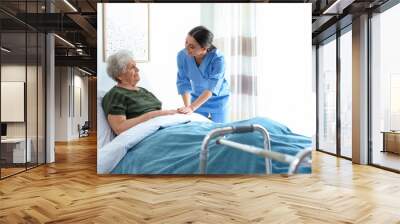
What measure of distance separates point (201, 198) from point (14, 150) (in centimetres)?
354

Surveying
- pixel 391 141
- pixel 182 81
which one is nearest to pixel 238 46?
pixel 182 81

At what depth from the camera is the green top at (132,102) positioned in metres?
5.61

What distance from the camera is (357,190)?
4879 mm

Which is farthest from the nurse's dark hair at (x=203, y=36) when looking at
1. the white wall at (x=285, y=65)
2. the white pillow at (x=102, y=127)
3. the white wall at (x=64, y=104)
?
the white wall at (x=64, y=104)

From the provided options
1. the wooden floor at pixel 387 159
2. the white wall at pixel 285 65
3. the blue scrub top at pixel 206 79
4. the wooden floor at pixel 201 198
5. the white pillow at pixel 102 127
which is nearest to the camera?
the wooden floor at pixel 201 198

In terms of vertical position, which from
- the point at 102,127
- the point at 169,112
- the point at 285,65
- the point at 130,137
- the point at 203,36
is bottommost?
the point at 130,137

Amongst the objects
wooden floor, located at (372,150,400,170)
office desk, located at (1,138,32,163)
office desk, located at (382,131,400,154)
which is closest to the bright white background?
office desk, located at (382,131,400,154)

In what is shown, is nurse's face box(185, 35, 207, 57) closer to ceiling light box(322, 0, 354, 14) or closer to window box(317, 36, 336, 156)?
ceiling light box(322, 0, 354, 14)

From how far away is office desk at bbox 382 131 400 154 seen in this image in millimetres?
6361

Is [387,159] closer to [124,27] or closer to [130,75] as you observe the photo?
[130,75]

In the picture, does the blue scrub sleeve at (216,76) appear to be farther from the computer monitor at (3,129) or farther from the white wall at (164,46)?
the computer monitor at (3,129)

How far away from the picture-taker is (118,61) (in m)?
5.75

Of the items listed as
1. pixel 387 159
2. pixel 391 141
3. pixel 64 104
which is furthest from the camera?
pixel 64 104

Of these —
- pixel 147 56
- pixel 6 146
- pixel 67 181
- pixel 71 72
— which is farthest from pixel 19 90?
pixel 71 72
